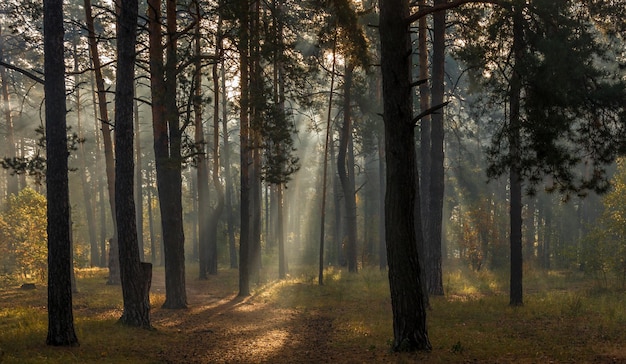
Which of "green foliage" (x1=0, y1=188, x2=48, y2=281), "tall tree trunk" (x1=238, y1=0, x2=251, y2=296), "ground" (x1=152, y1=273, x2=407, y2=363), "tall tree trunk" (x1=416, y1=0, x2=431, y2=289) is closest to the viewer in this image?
"ground" (x1=152, y1=273, x2=407, y2=363)

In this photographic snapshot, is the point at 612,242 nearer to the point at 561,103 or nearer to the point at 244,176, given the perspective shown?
the point at 561,103

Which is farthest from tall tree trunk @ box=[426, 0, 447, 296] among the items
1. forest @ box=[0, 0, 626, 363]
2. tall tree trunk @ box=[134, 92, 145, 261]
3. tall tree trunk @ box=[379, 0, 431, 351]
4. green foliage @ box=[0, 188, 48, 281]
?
tall tree trunk @ box=[134, 92, 145, 261]

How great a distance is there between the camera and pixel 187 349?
34.5ft

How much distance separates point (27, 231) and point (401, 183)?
66.8 feet

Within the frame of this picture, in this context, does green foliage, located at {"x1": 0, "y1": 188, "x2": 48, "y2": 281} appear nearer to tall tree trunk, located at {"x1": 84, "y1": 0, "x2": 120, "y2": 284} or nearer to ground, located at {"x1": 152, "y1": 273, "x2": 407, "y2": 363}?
tall tree trunk, located at {"x1": 84, "y1": 0, "x2": 120, "y2": 284}

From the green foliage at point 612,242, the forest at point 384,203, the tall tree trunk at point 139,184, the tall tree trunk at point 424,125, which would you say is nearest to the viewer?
the forest at point 384,203

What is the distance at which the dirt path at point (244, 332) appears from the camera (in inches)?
394

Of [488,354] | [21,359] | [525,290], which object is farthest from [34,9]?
[525,290]

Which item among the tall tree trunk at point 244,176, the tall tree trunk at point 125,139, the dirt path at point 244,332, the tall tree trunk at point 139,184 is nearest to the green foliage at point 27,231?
the tall tree trunk at point 139,184

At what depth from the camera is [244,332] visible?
42.6 ft

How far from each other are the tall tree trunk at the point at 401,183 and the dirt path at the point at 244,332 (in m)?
1.60

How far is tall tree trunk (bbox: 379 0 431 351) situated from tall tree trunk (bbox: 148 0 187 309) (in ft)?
23.8

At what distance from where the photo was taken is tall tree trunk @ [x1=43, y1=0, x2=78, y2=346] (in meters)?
9.04

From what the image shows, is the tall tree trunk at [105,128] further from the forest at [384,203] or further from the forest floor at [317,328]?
the forest floor at [317,328]
